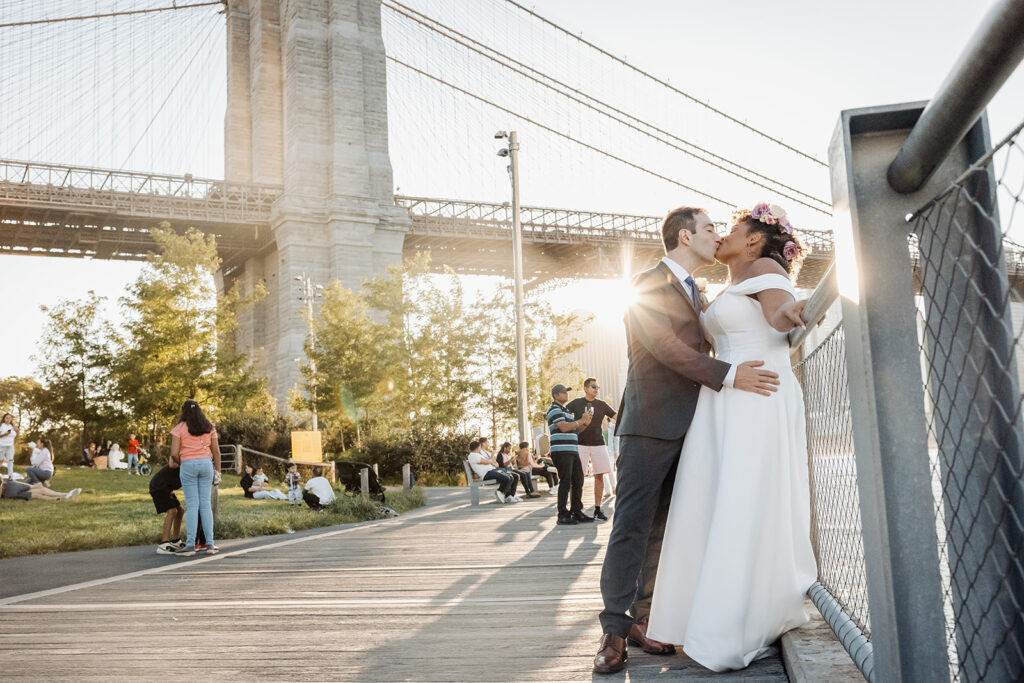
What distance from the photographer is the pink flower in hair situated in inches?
128

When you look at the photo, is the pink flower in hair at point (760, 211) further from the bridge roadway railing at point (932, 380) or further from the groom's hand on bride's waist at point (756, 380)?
the bridge roadway railing at point (932, 380)

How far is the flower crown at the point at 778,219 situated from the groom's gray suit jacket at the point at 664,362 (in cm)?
39

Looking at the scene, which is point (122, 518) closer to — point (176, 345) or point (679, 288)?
point (679, 288)

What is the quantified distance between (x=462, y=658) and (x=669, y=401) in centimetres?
118

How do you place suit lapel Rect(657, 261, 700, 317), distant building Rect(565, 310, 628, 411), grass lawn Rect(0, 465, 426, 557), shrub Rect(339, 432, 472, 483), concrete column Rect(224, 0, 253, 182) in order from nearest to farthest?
suit lapel Rect(657, 261, 700, 317), grass lawn Rect(0, 465, 426, 557), shrub Rect(339, 432, 472, 483), concrete column Rect(224, 0, 253, 182), distant building Rect(565, 310, 628, 411)

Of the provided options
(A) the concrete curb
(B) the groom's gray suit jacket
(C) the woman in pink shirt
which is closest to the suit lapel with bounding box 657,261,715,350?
(B) the groom's gray suit jacket

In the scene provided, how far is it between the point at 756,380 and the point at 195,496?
673cm

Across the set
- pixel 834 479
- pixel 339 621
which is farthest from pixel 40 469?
pixel 834 479

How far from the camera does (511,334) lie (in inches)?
1161

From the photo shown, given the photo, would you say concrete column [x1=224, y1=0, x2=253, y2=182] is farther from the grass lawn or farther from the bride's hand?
the bride's hand

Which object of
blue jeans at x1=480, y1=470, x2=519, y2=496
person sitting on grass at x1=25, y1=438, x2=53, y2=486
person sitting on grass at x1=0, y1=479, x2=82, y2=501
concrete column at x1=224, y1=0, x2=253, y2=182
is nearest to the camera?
blue jeans at x1=480, y1=470, x2=519, y2=496

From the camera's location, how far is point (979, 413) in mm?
1373

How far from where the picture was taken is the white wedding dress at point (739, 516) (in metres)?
2.80

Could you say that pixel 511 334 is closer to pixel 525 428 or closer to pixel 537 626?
pixel 525 428
